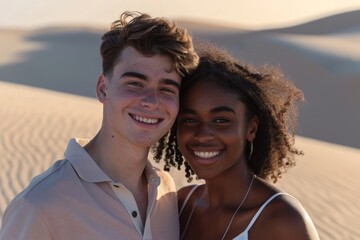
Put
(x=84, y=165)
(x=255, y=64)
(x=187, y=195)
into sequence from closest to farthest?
(x=84, y=165) < (x=187, y=195) < (x=255, y=64)

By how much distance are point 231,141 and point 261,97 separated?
33 centimetres

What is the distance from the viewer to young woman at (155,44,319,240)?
353 cm

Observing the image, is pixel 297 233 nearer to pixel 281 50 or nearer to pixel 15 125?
pixel 15 125

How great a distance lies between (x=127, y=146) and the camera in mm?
3266

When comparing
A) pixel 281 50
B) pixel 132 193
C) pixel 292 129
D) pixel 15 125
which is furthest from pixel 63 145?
pixel 281 50

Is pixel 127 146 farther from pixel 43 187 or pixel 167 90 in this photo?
pixel 43 187

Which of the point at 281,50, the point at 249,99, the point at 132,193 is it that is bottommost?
the point at 281,50

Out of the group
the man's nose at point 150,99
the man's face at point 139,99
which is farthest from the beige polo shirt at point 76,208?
the man's nose at point 150,99

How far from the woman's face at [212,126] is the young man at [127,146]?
237mm

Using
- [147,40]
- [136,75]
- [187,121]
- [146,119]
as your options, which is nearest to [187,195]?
[187,121]

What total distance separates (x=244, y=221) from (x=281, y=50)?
29.4 metres

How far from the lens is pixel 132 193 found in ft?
10.6

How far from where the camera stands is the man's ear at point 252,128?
3787mm

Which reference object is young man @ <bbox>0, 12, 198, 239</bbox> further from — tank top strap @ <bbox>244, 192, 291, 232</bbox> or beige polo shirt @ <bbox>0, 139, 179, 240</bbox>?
tank top strap @ <bbox>244, 192, 291, 232</bbox>
